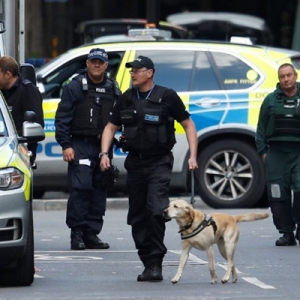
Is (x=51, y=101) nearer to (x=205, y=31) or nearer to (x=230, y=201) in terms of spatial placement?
(x=230, y=201)

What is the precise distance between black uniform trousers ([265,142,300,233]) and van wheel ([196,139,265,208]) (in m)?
A: 2.82

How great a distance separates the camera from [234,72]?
15.1 meters

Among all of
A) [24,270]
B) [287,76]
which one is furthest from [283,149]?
[24,270]

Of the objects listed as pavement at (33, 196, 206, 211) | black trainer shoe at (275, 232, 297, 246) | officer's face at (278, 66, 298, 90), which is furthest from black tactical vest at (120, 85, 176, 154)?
pavement at (33, 196, 206, 211)

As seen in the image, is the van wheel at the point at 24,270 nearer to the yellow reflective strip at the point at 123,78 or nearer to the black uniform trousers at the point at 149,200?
the black uniform trousers at the point at 149,200

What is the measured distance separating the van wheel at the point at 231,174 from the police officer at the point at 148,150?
523 centimetres

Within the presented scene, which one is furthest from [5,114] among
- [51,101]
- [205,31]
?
[205,31]

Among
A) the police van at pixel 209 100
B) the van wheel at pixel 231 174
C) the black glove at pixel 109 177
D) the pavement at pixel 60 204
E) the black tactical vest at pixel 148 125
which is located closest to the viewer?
the black tactical vest at pixel 148 125

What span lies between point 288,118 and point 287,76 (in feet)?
1.30

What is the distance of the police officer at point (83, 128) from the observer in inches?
454

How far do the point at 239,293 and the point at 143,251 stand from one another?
3.31 ft

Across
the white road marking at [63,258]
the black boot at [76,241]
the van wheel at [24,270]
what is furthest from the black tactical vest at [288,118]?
the van wheel at [24,270]

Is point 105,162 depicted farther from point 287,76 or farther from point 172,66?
point 172,66

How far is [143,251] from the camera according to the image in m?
9.70
